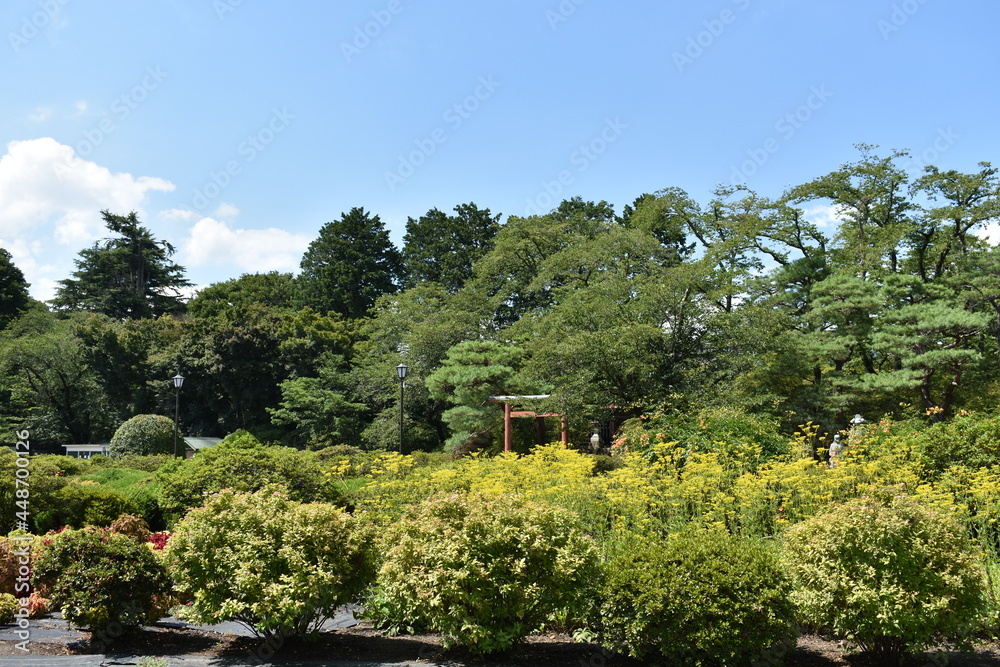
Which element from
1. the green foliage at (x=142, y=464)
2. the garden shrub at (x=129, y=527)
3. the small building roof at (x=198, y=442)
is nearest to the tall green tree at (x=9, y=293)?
the small building roof at (x=198, y=442)

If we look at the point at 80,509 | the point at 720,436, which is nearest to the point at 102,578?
the point at 80,509

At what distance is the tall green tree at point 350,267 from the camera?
142 ft

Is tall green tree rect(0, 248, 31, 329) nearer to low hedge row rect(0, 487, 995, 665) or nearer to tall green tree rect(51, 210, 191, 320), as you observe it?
tall green tree rect(51, 210, 191, 320)

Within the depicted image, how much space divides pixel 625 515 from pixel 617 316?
39.1 feet

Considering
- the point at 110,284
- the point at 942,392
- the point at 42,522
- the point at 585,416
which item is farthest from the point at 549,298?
the point at 110,284

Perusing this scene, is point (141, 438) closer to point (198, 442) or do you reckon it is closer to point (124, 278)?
point (198, 442)

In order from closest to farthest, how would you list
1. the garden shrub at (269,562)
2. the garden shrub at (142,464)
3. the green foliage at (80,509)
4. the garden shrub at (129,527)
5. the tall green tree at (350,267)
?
1. the garden shrub at (269,562)
2. the garden shrub at (129,527)
3. the green foliage at (80,509)
4. the garden shrub at (142,464)
5. the tall green tree at (350,267)

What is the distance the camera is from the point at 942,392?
19.5 meters

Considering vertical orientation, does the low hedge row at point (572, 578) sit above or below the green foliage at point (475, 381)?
below

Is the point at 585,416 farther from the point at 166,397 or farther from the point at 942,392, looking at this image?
the point at 166,397

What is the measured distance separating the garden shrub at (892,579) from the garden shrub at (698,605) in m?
0.30

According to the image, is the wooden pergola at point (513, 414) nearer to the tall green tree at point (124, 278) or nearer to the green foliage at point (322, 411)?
the green foliage at point (322, 411)

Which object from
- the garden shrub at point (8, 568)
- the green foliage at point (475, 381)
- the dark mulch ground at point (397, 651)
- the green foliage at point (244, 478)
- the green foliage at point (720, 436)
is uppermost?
the green foliage at point (475, 381)

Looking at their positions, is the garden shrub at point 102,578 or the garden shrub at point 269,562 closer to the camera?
the garden shrub at point 269,562
